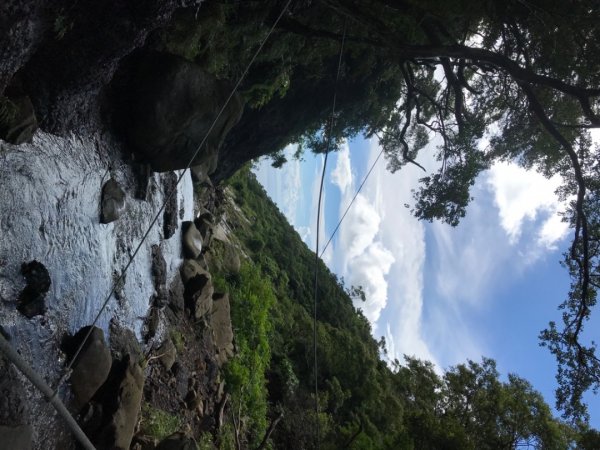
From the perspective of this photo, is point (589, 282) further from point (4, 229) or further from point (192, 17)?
point (4, 229)

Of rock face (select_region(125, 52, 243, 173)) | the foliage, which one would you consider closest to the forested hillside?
the foliage

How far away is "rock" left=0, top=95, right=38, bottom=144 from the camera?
507cm

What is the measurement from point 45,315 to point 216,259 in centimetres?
998

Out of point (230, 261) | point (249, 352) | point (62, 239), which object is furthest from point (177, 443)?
point (230, 261)

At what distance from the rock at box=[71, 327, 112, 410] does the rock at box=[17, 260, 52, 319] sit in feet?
2.78

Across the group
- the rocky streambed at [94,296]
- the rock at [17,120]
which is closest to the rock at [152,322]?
the rocky streambed at [94,296]

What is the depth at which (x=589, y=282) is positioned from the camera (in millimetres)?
9617

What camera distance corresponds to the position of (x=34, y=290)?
225 inches

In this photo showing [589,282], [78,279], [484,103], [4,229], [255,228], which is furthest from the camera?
[255,228]

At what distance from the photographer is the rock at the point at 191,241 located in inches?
493

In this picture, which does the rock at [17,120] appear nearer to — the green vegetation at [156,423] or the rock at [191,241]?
the green vegetation at [156,423]

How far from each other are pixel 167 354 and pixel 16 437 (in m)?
4.47

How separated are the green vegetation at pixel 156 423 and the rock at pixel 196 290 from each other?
3.44m

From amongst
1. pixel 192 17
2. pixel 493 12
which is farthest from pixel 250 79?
pixel 493 12
